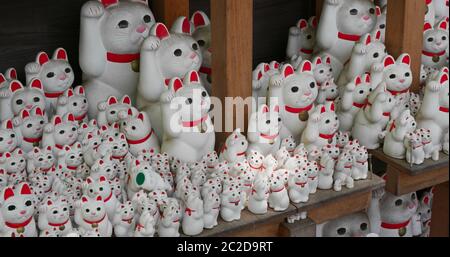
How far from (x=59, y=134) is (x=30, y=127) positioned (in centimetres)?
→ 12

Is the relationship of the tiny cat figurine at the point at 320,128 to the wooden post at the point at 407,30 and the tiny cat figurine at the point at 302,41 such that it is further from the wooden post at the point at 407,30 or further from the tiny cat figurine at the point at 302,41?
the tiny cat figurine at the point at 302,41

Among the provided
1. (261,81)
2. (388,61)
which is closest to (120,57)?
(261,81)

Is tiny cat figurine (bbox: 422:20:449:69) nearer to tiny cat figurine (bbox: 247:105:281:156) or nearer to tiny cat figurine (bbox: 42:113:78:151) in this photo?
tiny cat figurine (bbox: 247:105:281:156)

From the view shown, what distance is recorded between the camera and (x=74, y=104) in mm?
2635

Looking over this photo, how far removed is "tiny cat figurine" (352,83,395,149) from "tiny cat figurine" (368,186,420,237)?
27 cm

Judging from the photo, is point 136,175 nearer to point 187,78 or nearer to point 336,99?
point 187,78

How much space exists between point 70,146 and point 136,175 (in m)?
0.36

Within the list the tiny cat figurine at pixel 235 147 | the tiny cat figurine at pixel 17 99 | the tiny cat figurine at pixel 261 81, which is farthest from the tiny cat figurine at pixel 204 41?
the tiny cat figurine at pixel 17 99

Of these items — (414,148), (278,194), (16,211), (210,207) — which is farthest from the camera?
(414,148)

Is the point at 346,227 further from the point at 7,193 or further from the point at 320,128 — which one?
the point at 7,193

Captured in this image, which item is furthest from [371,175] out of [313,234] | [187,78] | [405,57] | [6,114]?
[6,114]

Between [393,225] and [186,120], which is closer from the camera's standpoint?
[186,120]

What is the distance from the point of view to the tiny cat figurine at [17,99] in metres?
2.59

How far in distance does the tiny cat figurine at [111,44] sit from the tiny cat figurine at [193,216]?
0.75 m
